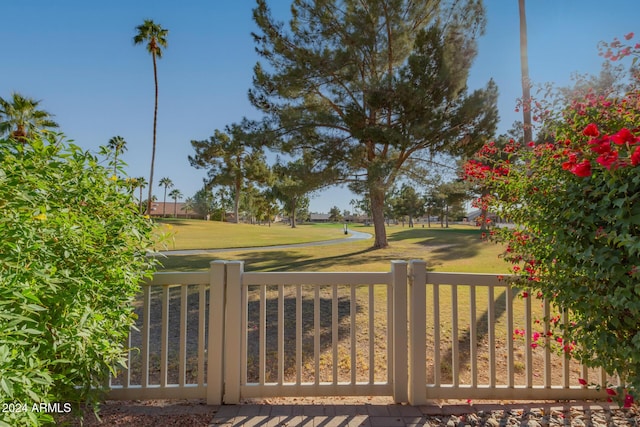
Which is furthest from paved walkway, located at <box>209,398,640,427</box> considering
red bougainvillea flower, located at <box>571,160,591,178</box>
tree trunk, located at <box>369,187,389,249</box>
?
tree trunk, located at <box>369,187,389,249</box>

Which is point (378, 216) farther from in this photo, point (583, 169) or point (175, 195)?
point (175, 195)

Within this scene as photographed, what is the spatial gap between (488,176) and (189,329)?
13.6 ft

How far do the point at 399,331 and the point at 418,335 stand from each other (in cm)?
14

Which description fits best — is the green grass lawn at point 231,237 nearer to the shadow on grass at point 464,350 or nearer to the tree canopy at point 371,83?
the tree canopy at point 371,83

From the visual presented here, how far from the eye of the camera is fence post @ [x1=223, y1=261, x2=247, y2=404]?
216 cm

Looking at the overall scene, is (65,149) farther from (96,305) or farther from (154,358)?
(154,358)

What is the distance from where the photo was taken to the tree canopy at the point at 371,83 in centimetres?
1050

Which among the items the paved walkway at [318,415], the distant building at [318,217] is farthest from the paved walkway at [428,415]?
the distant building at [318,217]

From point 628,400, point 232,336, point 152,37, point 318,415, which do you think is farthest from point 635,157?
point 152,37

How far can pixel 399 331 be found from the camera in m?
2.18

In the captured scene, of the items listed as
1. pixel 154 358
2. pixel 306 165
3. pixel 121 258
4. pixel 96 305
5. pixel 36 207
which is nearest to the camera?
pixel 36 207

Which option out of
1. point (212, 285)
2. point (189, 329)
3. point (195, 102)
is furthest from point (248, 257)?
point (212, 285)

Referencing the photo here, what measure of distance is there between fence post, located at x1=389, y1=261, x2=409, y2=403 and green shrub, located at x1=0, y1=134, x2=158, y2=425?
1758mm

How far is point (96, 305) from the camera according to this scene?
1644 mm
